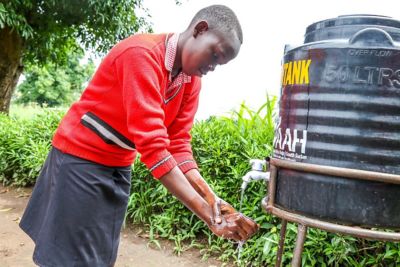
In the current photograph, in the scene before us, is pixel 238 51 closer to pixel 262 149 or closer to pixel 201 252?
pixel 262 149

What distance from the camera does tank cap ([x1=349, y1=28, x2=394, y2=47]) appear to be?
138 centimetres

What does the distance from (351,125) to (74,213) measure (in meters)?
1.24

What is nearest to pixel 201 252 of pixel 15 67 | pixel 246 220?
pixel 246 220

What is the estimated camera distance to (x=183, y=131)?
2184 mm

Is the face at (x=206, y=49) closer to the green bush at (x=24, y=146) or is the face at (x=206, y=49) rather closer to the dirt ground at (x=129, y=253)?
the dirt ground at (x=129, y=253)

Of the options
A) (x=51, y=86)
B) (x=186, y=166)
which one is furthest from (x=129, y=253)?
(x=51, y=86)

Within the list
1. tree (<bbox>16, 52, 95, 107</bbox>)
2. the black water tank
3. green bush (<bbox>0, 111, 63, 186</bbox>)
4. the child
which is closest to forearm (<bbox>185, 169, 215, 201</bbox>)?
the child

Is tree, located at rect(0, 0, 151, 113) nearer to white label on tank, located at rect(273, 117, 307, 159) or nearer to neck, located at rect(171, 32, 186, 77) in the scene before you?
neck, located at rect(171, 32, 186, 77)

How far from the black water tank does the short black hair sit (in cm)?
34

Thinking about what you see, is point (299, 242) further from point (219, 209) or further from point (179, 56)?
point (179, 56)

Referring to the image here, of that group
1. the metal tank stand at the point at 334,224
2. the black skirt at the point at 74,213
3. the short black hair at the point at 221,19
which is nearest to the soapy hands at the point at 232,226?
the metal tank stand at the point at 334,224

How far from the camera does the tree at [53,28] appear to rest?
7.95 meters

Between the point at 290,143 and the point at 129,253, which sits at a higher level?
the point at 290,143

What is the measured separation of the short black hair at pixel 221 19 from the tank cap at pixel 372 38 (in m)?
0.48
